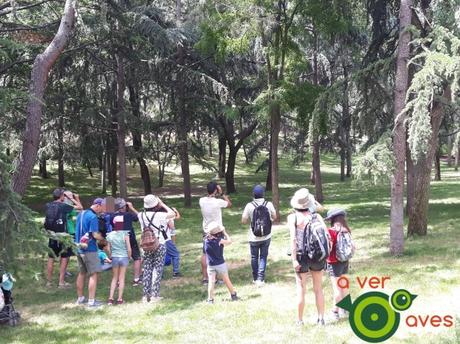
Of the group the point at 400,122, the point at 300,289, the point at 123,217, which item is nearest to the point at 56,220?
the point at 123,217

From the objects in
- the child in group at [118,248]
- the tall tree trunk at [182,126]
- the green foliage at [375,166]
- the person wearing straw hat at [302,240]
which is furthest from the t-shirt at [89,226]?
the tall tree trunk at [182,126]

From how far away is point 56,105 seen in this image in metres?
19.1

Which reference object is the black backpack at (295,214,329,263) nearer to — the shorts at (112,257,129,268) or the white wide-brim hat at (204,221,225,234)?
the white wide-brim hat at (204,221,225,234)

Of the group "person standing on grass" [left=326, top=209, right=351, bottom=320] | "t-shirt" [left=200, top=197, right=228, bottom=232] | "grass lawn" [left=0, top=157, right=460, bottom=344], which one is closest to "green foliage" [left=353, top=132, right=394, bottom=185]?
"grass lawn" [left=0, top=157, right=460, bottom=344]

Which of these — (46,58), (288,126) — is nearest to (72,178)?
(288,126)

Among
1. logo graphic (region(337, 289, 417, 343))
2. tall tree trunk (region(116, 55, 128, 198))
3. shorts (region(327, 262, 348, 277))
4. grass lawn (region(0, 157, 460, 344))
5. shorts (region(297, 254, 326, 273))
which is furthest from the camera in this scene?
tall tree trunk (region(116, 55, 128, 198))

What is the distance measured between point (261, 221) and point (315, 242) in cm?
230

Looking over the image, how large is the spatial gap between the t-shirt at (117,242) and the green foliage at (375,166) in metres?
4.43

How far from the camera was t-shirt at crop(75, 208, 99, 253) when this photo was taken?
24.9 ft

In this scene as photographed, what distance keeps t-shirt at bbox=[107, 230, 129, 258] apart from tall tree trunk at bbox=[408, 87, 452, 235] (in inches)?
276

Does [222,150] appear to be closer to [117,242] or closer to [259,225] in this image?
[259,225]

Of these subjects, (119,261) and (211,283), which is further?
(119,261)

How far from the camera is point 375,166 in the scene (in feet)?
31.2

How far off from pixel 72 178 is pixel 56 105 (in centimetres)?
1559
